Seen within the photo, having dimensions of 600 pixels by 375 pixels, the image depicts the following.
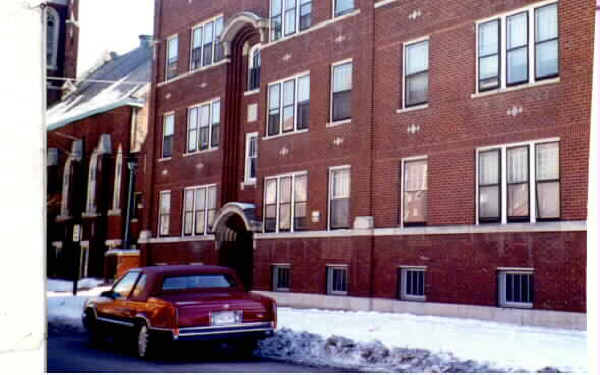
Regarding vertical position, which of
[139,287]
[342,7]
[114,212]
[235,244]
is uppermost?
[342,7]

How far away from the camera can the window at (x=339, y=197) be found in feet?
80.1

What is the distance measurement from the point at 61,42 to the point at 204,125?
3083cm

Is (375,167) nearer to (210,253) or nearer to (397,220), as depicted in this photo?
(397,220)

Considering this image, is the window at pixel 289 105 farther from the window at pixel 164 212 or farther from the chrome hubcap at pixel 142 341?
the chrome hubcap at pixel 142 341

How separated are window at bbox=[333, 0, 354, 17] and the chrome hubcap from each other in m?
15.0

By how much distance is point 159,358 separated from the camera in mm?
12867

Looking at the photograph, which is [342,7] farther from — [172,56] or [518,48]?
[172,56]

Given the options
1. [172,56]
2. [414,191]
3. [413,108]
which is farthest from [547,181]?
[172,56]

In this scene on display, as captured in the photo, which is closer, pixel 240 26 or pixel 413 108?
pixel 413 108

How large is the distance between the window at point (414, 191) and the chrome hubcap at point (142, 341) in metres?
10.6

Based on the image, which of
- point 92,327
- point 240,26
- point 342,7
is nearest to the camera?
point 92,327

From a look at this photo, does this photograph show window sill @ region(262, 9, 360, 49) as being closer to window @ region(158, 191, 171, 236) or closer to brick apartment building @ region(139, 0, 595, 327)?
brick apartment building @ region(139, 0, 595, 327)

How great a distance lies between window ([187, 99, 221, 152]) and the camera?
32.0m

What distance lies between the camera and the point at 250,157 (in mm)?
30688
